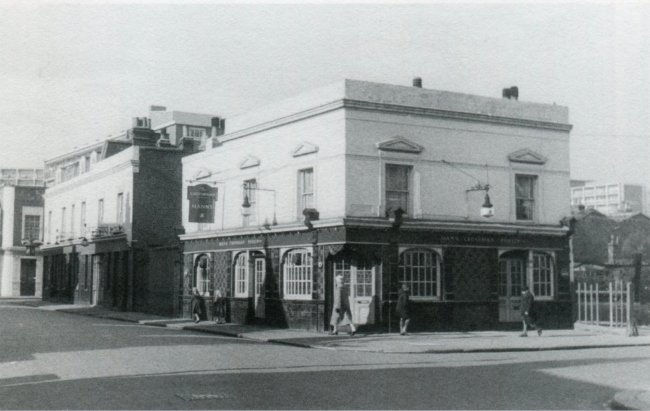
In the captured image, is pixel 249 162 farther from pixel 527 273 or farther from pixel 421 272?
pixel 527 273

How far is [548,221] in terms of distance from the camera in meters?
27.5

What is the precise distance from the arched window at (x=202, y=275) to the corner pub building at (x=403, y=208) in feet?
9.58

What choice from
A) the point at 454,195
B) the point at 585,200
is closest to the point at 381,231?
the point at 454,195

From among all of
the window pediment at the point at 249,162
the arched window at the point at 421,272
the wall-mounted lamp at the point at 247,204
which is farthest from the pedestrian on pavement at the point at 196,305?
the arched window at the point at 421,272

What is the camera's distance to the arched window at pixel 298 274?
1005 inches

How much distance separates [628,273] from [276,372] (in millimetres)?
41477

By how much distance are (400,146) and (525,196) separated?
5.53 meters

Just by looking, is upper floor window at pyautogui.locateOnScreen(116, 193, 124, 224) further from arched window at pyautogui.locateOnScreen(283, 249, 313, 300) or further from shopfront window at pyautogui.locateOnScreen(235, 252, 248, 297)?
arched window at pyautogui.locateOnScreen(283, 249, 313, 300)

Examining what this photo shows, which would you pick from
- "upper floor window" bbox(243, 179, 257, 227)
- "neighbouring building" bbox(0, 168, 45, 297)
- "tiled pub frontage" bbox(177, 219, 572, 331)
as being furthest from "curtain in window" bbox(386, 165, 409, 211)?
"neighbouring building" bbox(0, 168, 45, 297)

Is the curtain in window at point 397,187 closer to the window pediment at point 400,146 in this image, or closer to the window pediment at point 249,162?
the window pediment at point 400,146

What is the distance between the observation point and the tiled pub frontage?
79.7ft

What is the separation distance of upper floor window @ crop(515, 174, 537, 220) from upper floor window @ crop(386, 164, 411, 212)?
4572mm

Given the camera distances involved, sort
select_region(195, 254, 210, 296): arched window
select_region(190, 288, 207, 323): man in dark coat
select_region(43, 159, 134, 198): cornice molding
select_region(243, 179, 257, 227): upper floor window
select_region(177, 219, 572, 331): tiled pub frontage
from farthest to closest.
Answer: select_region(43, 159, 134, 198): cornice molding → select_region(195, 254, 210, 296): arched window → select_region(190, 288, 207, 323): man in dark coat → select_region(243, 179, 257, 227): upper floor window → select_region(177, 219, 572, 331): tiled pub frontage

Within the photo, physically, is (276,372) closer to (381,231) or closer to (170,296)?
(381,231)
